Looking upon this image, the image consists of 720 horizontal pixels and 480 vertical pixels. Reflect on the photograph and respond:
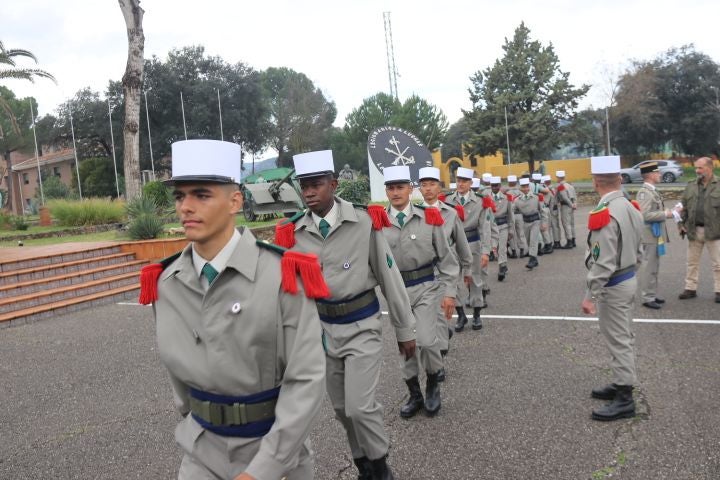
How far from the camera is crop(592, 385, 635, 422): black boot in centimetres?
442

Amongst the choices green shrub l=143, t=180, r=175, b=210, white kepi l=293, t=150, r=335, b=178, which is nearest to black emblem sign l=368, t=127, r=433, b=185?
green shrub l=143, t=180, r=175, b=210

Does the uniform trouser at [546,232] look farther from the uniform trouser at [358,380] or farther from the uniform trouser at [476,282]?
the uniform trouser at [358,380]

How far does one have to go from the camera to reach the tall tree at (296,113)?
70.0 meters

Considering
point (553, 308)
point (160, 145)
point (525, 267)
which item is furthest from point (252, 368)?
point (160, 145)

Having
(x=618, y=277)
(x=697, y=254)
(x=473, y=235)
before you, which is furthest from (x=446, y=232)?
(x=697, y=254)

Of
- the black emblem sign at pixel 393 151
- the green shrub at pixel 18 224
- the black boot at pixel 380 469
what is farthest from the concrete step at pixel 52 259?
the black emblem sign at pixel 393 151

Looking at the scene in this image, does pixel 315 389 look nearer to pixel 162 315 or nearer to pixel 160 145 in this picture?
pixel 162 315

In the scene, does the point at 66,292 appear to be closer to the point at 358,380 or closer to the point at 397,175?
the point at 397,175

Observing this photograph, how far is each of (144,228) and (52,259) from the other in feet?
8.10

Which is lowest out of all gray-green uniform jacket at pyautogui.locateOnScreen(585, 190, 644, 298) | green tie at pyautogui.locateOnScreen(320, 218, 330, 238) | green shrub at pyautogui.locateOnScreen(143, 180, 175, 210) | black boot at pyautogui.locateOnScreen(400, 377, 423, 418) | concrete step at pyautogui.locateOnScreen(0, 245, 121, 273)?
black boot at pyautogui.locateOnScreen(400, 377, 423, 418)

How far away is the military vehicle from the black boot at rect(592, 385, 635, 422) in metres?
17.4

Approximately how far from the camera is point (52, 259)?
11.7 meters

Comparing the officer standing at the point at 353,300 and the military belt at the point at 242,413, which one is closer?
the military belt at the point at 242,413

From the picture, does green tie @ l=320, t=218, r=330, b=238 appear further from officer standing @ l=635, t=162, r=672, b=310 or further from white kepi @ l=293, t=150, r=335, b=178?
officer standing @ l=635, t=162, r=672, b=310
